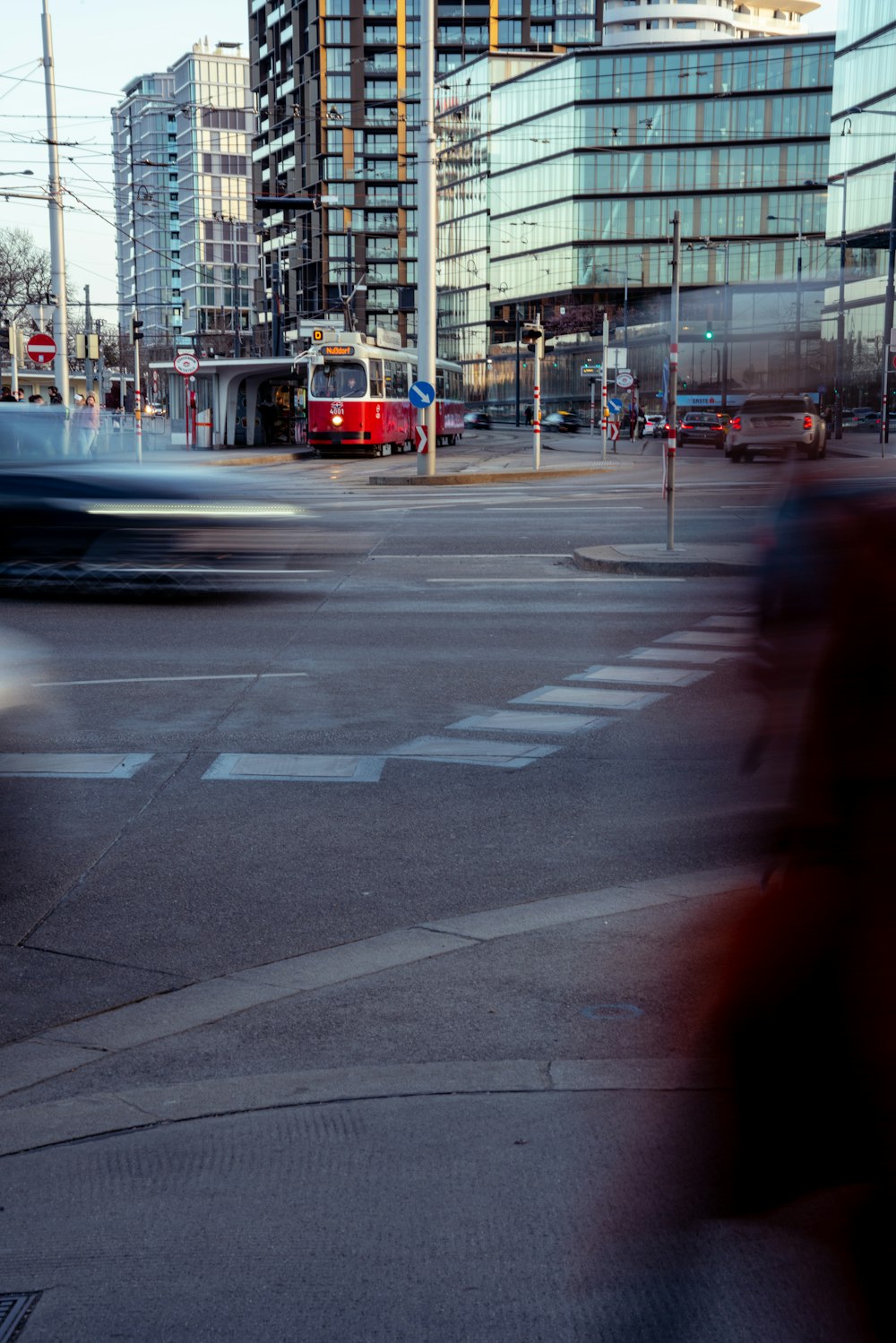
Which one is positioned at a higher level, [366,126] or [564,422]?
[366,126]

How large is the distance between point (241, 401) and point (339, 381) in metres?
9.57

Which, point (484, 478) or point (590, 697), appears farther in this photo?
point (484, 478)

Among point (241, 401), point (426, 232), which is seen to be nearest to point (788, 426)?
point (426, 232)

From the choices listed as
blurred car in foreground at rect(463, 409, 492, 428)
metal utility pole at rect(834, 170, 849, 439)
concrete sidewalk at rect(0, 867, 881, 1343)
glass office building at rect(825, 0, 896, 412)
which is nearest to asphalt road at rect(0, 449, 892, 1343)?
concrete sidewalk at rect(0, 867, 881, 1343)

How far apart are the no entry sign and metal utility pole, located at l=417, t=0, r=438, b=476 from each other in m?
→ 8.57

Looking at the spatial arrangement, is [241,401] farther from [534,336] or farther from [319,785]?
[319,785]

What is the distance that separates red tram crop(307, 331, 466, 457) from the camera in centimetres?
4559

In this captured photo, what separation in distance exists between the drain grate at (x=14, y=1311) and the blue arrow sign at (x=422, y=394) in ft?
99.8

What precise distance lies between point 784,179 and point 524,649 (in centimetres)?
9312

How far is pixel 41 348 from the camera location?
35.3 m

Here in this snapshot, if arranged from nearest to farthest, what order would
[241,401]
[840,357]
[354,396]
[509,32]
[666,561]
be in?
[840,357]
[666,561]
[354,396]
[241,401]
[509,32]

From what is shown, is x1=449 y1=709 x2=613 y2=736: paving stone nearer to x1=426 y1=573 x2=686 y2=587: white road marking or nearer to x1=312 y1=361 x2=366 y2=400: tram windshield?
x1=426 y1=573 x2=686 y2=587: white road marking

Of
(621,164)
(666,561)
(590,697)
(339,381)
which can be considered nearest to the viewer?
(590,697)

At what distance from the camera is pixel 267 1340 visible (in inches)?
103
